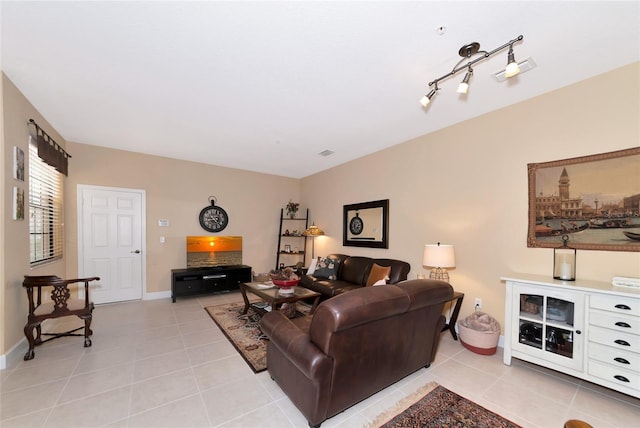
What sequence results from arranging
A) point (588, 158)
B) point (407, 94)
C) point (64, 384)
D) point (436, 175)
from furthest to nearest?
1. point (436, 175)
2. point (407, 94)
3. point (588, 158)
4. point (64, 384)

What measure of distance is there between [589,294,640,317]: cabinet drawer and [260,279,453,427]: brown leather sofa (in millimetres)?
1143

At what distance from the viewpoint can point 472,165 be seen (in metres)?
3.21

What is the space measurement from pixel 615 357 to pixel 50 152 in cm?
620

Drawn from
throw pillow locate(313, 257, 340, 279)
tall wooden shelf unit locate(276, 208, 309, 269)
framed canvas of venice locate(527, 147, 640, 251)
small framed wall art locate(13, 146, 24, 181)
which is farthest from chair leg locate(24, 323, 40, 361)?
framed canvas of venice locate(527, 147, 640, 251)

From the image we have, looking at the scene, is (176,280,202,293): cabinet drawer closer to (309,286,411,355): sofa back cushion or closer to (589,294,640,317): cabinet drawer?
(309,286,411,355): sofa back cushion

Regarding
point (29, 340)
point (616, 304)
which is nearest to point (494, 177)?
point (616, 304)

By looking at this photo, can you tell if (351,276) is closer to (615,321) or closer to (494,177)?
(494,177)

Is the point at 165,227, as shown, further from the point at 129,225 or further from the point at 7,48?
the point at 7,48

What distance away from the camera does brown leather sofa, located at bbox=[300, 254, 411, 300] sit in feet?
12.6

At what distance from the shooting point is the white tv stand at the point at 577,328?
1.91 meters

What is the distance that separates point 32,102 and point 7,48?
3.87 feet

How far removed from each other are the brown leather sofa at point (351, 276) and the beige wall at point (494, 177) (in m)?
0.22

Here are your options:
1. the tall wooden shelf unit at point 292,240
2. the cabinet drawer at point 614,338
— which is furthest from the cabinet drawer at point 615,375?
the tall wooden shelf unit at point 292,240

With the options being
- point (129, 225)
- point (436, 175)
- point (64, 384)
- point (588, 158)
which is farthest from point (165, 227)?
point (588, 158)
